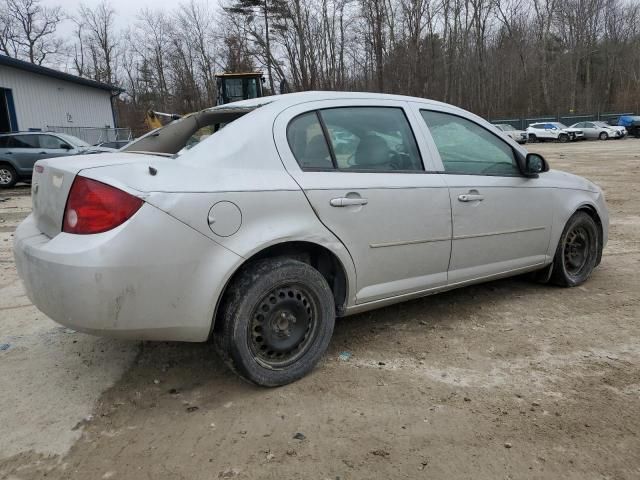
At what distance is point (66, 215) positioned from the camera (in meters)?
2.61

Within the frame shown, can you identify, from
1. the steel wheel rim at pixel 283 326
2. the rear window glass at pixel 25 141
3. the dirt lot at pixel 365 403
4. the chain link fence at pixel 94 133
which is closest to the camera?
the dirt lot at pixel 365 403

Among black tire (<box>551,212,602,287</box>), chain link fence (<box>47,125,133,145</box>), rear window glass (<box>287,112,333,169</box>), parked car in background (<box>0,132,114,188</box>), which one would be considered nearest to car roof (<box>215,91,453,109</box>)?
rear window glass (<box>287,112,333,169</box>)

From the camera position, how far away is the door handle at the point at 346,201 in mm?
2982

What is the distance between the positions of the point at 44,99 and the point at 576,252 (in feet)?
80.6

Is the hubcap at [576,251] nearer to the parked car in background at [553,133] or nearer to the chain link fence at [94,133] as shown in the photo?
the chain link fence at [94,133]

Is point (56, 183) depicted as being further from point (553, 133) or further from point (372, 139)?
point (553, 133)

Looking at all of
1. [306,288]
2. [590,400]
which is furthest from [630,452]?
[306,288]

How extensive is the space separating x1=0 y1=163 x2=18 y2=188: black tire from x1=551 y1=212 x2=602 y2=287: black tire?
622 inches

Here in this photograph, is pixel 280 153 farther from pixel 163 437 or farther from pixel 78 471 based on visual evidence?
pixel 78 471

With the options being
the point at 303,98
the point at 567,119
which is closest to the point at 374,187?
the point at 303,98

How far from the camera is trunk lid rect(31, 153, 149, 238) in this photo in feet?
8.71

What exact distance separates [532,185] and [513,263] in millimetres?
639

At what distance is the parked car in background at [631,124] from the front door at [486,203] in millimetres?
41299

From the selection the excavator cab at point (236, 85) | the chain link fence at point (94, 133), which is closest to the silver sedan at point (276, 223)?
the excavator cab at point (236, 85)
